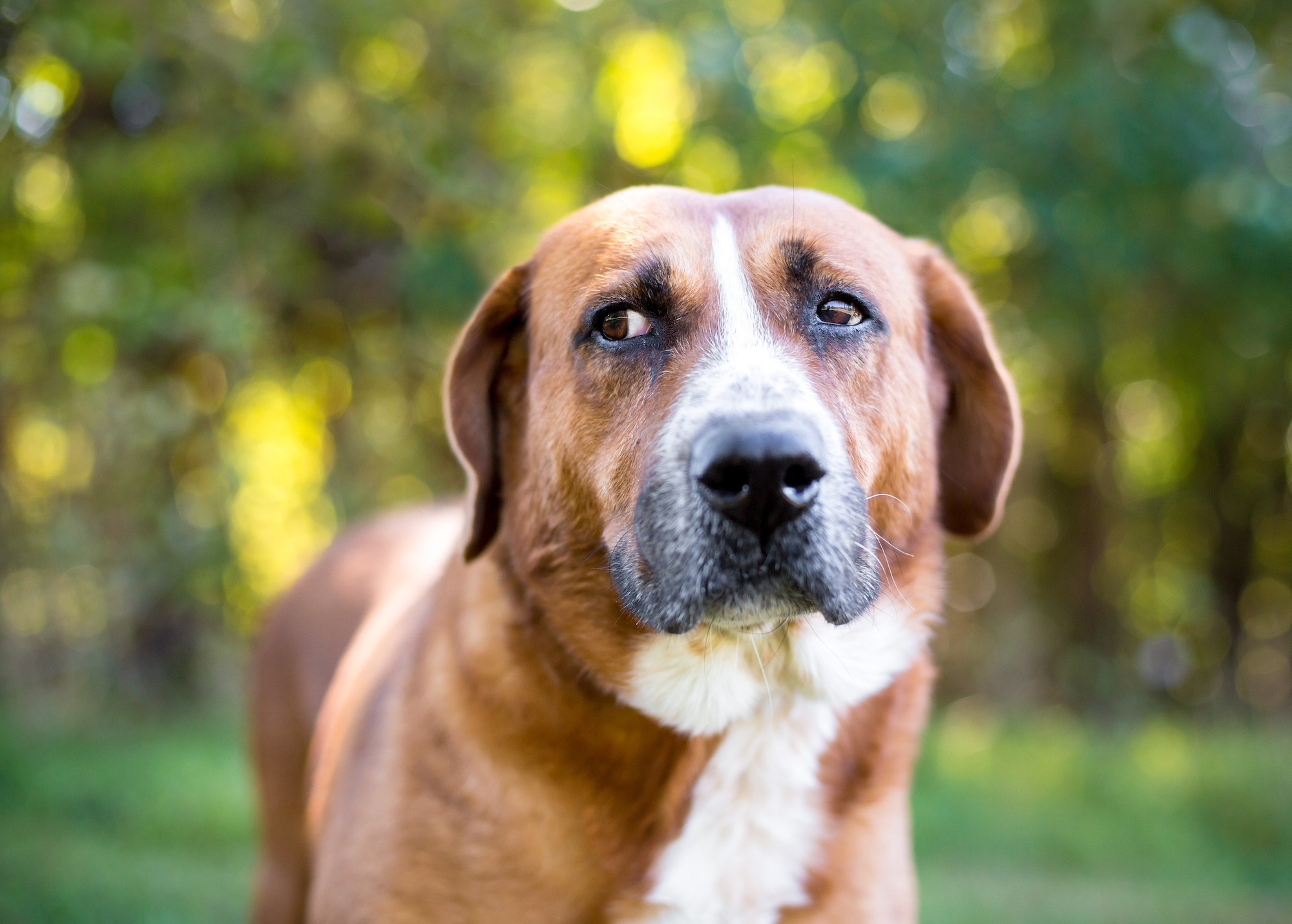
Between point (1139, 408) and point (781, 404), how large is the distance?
12681mm

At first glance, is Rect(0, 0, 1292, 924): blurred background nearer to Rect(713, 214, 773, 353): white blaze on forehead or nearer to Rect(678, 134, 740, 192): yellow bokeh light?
Rect(678, 134, 740, 192): yellow bokeh light

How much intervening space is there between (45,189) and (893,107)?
4.98 metres

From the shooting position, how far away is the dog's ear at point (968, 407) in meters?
2.51

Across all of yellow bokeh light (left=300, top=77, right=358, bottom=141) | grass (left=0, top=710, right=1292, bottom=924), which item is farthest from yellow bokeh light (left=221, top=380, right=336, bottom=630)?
yellow bokeh light (left=300, top=77, right=358, bottom=141)

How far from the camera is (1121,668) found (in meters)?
8.80

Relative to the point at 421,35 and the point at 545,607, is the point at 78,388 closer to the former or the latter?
the point at 421,35

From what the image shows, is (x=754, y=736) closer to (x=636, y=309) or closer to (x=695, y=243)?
(x=636, y=309)

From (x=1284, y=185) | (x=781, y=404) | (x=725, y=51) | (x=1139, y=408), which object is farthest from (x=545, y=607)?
(x=1139, y=408)

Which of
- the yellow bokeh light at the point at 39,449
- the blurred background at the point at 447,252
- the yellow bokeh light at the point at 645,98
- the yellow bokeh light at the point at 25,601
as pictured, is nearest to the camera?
the blurred background at the point at 447,252

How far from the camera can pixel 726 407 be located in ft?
6.03

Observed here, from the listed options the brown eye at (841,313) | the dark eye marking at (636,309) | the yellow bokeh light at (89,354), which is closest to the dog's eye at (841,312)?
the brown eye at (841,313)

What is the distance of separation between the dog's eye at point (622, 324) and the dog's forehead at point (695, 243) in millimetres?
55

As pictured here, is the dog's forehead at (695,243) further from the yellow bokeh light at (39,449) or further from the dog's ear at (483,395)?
the yellow bokeh light at (39,449)

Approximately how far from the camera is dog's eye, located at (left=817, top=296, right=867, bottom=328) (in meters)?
2.23
